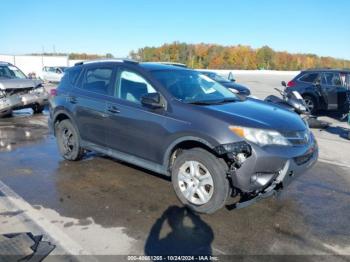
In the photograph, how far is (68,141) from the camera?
655 centimetres

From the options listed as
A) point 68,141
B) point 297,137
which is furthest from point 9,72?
point 297,137

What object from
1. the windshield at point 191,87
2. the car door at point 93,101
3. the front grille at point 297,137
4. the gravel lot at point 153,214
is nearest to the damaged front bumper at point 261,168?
the front grille at point 297,137

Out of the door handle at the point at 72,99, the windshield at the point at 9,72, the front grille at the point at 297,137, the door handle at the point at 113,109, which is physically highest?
the windshield at the point at 9,72

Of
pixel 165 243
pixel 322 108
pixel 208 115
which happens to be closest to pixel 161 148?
pixel 208 115

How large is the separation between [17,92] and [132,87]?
7.67m

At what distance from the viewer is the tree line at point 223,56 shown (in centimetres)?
8450

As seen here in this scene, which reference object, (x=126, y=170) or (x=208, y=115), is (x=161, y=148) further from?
(x=126, y=170)

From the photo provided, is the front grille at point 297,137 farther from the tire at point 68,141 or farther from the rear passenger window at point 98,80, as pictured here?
the tire at point 68,141

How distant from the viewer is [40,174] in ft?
19.3

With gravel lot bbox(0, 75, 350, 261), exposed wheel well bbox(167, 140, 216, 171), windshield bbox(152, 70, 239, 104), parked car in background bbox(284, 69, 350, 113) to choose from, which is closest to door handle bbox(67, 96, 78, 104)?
gravel lot bbox(0, 75, 350, 261)

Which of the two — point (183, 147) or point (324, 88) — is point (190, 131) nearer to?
point (183, 147)

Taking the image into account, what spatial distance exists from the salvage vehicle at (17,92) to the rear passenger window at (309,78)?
9.06m

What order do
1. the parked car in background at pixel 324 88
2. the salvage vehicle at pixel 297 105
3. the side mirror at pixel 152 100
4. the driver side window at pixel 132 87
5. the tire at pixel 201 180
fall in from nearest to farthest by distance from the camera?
the tire at pixel 201 180 < the side mirror at pixel 152 100 < the driver side window at pixel 132 87 < the salvage vehicle at pixel 297 105 < the parked car in background at pixel 324 88

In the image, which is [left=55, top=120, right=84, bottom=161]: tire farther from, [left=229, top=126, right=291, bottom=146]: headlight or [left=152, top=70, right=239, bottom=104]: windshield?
[left=229, top=126, right=291, bottom=146]: headlight
